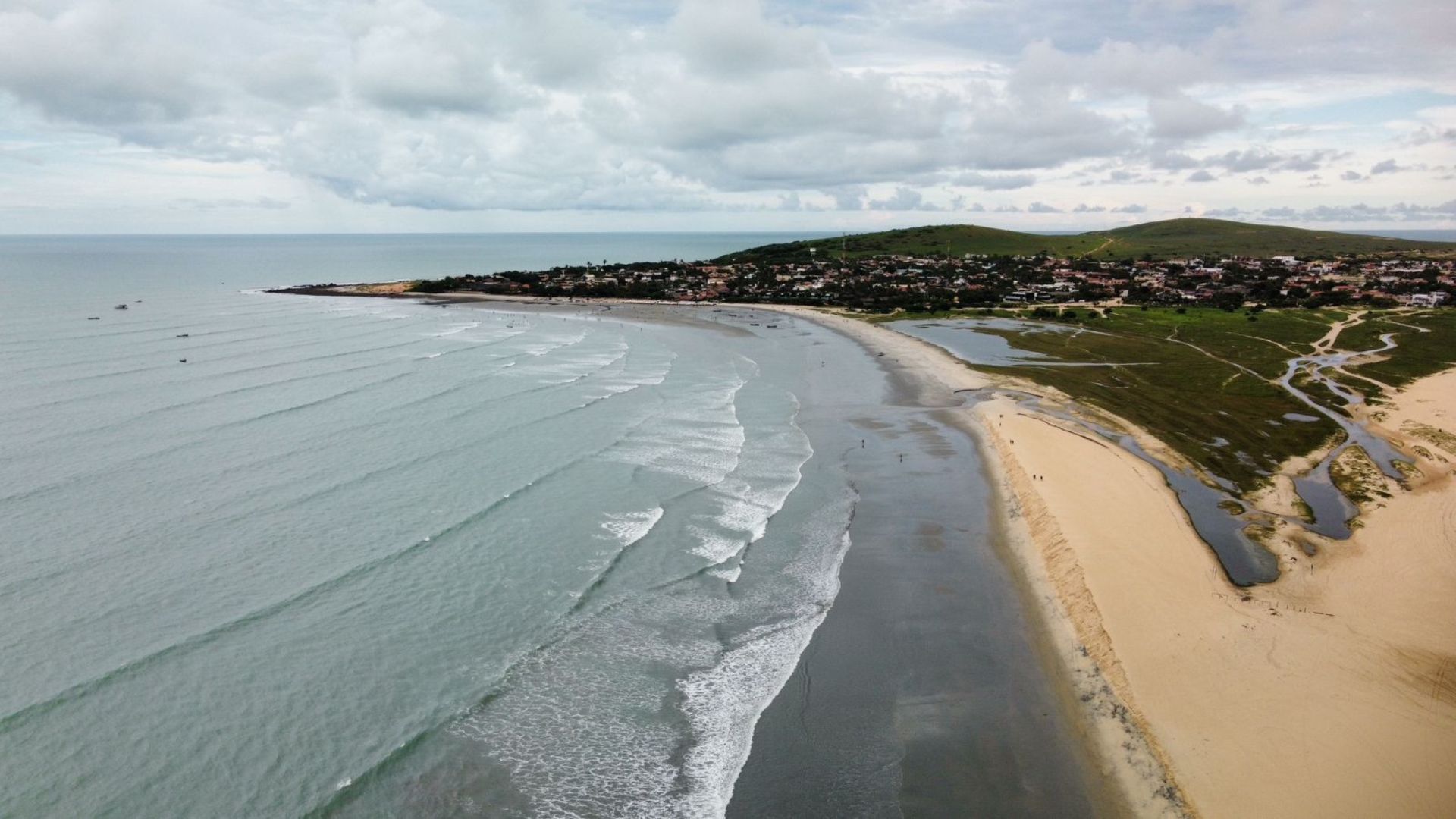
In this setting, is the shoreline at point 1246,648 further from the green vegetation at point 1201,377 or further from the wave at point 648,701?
the wave at point 648,701

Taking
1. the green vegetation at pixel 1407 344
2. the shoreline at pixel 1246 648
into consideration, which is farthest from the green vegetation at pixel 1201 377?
the shoreline at pixel 1246 648

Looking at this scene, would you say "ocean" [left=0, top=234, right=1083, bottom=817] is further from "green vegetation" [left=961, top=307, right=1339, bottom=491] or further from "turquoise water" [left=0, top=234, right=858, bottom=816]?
"green vegetation" [left=961, top=307, right=1339, bottom=491]

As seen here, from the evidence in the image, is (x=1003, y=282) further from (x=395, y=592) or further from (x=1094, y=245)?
(x=395, y=592)

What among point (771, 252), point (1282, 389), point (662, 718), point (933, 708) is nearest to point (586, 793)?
point (662, 718)

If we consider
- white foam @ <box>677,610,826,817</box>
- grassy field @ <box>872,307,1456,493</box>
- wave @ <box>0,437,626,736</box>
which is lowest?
white foam @ <box>677,610,826,817</box>

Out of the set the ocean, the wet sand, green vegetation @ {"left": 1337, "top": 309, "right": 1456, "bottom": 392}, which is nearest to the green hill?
green vegetation @ {"left": 1337, "top": 309, "right": 1456, "bottom": 392}

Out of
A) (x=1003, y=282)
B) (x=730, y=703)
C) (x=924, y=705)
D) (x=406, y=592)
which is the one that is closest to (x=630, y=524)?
(x=406, y=592)
